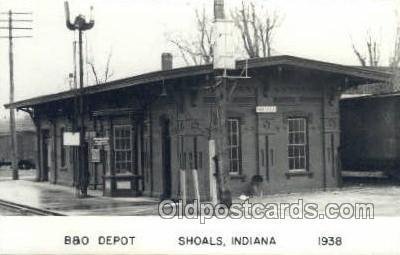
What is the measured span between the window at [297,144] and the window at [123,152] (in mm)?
4807

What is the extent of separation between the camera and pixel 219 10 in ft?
39.9

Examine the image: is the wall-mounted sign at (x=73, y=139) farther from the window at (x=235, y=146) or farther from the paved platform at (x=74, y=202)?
the window at (x=235, y=146)

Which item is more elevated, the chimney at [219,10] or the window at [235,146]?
the chimney at [219,10]

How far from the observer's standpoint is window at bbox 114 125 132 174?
63.9ft

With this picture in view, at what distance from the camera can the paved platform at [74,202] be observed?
15680mm

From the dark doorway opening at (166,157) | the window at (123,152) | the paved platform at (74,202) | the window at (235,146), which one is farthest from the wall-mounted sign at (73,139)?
the window at (235,146)

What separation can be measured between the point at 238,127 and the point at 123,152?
159 inches

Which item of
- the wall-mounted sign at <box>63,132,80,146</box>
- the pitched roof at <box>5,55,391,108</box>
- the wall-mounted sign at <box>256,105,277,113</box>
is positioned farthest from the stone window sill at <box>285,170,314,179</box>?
the wall-mounted sign at <box>63,132,80,146</box>

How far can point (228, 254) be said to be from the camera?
9.36m

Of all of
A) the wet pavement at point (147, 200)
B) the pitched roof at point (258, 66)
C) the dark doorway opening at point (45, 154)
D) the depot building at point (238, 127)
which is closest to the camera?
the wet pavement at point (147, 200)

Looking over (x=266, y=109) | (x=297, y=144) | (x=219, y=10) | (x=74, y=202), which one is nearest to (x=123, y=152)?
(x=74, y=202)

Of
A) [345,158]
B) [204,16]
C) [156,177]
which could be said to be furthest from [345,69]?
[204,16]

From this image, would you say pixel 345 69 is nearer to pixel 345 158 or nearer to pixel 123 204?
pixel 345 158

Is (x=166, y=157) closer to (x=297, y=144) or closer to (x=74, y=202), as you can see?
(x=74, y=202)
